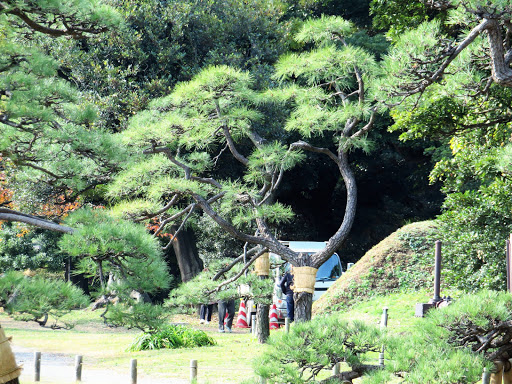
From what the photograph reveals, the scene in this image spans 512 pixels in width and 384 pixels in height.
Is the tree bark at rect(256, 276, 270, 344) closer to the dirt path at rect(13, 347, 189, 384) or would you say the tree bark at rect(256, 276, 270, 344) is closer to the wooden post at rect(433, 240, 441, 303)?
the dirt path at rect(13, 347, 189, 384)

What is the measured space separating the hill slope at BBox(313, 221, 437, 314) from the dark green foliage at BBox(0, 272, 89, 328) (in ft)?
31.2

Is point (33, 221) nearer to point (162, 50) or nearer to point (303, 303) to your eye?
point (303, 303)

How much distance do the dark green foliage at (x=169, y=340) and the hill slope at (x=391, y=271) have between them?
3340mm

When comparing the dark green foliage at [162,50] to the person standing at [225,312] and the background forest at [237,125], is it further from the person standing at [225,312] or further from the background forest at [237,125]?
the person standing at [225,312]

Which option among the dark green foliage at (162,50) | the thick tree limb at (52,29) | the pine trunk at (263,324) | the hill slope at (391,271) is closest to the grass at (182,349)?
the pine trunk at (263,324)

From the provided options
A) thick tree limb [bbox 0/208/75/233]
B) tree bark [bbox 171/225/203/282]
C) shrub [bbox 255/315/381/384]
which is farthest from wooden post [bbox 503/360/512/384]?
tree bark [bbox 171/225/203/282]

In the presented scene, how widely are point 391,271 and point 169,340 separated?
18.9 feet

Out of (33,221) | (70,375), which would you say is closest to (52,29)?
(33,221)

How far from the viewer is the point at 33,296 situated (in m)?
5.52

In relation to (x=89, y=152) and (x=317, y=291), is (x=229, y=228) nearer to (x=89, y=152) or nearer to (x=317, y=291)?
(x=89, y=152)

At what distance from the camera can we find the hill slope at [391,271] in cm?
1442

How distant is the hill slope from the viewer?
14422 millimetres

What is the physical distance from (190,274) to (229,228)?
10025 millimetres

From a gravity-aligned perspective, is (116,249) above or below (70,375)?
above
